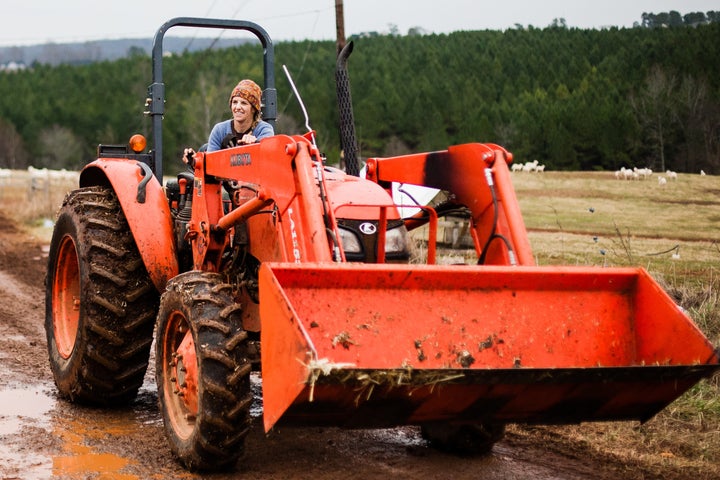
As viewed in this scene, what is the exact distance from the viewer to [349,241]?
17.5ft

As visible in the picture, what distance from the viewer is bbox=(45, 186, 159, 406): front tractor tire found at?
239 inches

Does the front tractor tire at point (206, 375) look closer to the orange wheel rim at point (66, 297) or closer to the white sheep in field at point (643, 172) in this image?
the orange wheel rim at point (66, 297)

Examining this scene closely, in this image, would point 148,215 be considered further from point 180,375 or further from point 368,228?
point 368,228

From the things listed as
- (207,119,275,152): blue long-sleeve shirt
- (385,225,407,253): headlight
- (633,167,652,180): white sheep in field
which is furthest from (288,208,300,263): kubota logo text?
(633,167,652,180): white sheep in field

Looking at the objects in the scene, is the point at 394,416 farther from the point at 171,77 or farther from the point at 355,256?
the point at 171,77

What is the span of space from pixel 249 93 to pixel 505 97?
20.7 m

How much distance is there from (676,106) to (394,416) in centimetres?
994

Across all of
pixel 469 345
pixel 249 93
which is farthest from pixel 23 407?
pixel 469 345

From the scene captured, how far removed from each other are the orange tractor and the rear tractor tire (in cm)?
1

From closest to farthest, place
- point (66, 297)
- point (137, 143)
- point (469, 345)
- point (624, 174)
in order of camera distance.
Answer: point (469, 345), point (137, 143), point (66, 297), point (624, 174)

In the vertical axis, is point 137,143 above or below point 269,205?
above

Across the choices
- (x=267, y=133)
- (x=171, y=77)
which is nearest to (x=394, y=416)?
(x=267, y=133)

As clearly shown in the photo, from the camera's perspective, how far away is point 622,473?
5145 mm

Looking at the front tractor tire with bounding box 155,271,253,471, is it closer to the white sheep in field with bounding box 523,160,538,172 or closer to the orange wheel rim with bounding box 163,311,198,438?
the orange wheel rim with bounding box 163,311,198,438
